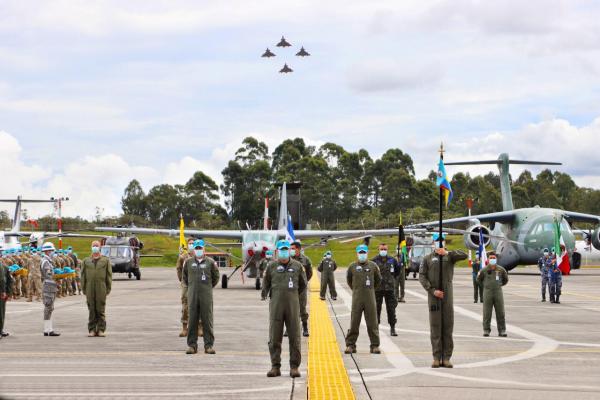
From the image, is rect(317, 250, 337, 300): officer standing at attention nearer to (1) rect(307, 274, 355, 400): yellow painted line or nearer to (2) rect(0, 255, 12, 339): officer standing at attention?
(1) rect(307, 274, 355, 400): yellow painted line

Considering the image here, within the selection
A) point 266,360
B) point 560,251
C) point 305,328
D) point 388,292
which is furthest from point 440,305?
point 560,251

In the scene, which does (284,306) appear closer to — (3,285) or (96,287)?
(96,287)

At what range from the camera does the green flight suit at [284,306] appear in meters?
13.2

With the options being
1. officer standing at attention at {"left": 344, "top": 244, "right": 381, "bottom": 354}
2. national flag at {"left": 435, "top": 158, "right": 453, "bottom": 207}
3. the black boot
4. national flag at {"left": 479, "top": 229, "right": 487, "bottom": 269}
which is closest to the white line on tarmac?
officer standing at attention at {"left": 344, "top": 244, "right": 381, "bottom": 354}

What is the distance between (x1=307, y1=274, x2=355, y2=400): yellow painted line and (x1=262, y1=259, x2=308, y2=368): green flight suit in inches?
20.4

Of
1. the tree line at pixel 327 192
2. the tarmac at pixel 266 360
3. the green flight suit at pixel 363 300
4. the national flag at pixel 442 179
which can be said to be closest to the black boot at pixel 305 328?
Result: the tarmac at pixel 266 360

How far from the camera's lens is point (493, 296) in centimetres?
1958

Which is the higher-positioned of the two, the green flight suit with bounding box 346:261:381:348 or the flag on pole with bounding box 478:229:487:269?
the flag on pole with bounding box 478:229:487:269

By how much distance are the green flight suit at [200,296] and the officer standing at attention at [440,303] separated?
3.85m

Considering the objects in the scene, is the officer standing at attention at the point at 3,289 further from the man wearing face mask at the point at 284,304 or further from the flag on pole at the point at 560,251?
the flag on pole at the point at 560,251

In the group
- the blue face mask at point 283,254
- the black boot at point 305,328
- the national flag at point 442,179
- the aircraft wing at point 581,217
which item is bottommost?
the black boot at point 305,328

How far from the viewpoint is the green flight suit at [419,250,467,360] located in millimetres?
14141

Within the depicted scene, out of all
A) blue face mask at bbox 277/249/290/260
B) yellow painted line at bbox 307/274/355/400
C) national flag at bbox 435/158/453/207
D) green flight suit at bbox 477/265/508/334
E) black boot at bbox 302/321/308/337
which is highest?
national flag at bbox 435/158/453/207

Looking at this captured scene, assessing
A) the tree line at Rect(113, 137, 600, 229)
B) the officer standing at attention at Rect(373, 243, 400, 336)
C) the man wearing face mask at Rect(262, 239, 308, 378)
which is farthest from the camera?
the tree line at Rect(113, 137, 600, 229)
